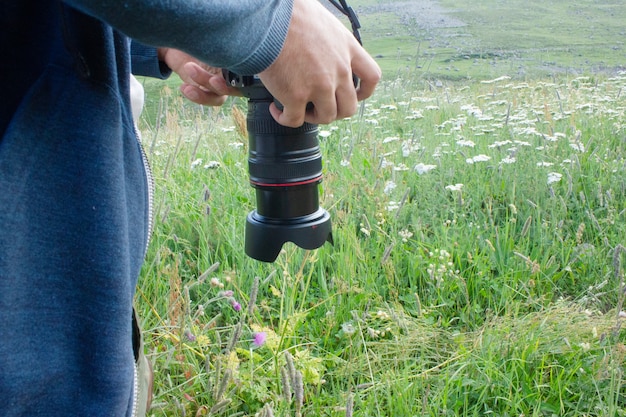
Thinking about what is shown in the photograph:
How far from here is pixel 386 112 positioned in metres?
4.13

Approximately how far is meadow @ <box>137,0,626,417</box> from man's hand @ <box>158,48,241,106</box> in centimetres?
40

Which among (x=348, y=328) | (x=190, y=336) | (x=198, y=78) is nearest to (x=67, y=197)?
(x=198, y=78)

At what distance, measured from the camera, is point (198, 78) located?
118 cm

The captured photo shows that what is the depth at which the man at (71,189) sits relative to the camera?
2.07ft

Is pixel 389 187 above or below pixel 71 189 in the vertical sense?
below

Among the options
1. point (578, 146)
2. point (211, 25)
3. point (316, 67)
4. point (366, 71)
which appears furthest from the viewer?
point (578, 146)

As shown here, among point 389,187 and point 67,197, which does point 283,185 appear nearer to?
point 67,197

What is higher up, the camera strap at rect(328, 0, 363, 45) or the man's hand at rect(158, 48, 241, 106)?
the camera strap at rect(328, 0, 363, 45)

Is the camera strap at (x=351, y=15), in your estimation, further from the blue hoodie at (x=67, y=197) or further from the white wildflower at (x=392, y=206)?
the white wildflower at (x=392, y=206)

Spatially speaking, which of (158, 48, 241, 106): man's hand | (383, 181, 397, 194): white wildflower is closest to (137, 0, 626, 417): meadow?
(383, 181, 397, 194): white wildflower

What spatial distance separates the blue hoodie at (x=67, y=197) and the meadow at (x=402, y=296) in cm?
44

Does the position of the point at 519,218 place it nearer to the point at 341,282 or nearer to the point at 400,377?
the point at 341,282

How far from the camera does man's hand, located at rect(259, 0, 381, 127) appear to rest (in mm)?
750

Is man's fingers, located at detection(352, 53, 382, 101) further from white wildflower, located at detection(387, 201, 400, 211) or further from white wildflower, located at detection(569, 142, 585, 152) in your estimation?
white wildflower, located at detection(569, 142, 585, 152)
